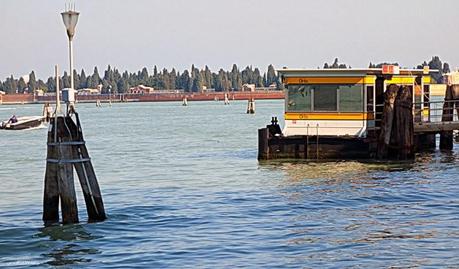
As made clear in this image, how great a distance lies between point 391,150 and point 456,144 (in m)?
12.0

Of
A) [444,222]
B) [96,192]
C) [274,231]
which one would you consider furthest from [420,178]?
[96,192]

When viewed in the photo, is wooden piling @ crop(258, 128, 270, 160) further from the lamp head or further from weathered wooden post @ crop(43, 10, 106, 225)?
the lamp head

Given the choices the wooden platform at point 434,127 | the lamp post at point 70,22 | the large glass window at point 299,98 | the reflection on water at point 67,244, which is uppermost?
the lamp post at point 70,22

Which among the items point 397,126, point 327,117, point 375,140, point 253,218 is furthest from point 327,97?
point 253,218

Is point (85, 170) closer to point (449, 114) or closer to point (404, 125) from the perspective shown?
point (404, 125)

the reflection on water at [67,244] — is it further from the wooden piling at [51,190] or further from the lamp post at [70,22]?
the lamp post at [70,22]

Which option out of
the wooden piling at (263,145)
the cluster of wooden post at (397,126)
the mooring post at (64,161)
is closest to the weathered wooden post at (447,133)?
the cluster of wooden post at (397,126)

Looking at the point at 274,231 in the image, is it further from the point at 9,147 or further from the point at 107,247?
the point at 9,147

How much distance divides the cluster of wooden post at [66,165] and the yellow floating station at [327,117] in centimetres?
1619

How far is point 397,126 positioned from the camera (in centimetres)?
3344

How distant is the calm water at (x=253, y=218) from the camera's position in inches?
699

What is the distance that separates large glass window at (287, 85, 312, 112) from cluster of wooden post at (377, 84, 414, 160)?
330 centimetres

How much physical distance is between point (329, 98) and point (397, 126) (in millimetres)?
3256

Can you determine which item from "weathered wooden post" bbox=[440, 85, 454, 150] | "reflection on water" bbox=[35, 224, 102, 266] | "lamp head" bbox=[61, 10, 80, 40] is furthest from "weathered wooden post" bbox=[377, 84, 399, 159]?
"lamp head" bbox=[61, 10, 80, 40]
